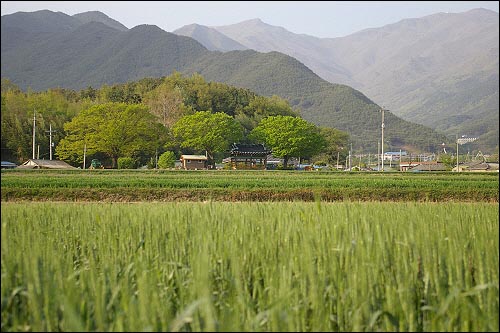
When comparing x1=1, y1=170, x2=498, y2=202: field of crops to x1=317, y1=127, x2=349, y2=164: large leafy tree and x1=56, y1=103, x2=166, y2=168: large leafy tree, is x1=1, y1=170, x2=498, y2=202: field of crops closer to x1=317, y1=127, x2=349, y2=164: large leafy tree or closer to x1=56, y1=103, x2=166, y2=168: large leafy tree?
x1=56, y1=103, x2=166, y2=168: large leafy tree

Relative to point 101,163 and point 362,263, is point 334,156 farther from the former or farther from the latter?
point 362,263

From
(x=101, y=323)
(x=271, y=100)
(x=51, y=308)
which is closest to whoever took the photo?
(x=101, y=323)

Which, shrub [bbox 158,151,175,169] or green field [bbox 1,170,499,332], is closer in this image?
green field [bbox 1,170,499,332]

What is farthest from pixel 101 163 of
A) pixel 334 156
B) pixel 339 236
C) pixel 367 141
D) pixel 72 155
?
pixel 367 141

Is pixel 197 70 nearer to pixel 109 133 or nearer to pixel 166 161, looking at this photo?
pixel 109 133

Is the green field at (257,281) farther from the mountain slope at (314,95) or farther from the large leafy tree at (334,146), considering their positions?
the mountain slope at (314,95)

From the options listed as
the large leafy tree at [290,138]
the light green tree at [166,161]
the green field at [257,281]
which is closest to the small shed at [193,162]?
the light green tree at [166,161]

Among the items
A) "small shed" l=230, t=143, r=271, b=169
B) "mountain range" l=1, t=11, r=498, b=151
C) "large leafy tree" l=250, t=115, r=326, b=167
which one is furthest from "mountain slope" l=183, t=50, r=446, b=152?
"small shed" l=230, t=143, r=271, b=169
